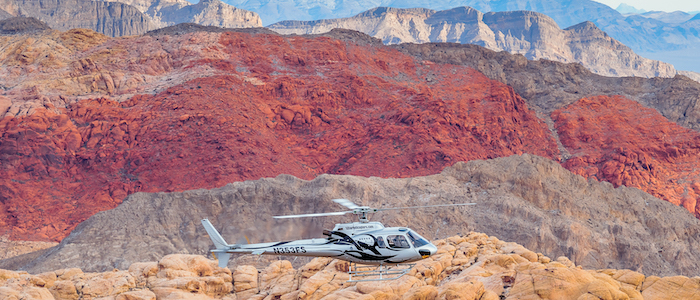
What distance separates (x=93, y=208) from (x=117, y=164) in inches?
245

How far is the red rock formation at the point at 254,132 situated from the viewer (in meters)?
55.0

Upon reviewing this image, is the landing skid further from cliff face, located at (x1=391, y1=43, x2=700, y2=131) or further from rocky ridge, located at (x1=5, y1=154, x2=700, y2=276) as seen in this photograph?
cliff face, located at (x1=391, y1=43, x2=700, y2=131)

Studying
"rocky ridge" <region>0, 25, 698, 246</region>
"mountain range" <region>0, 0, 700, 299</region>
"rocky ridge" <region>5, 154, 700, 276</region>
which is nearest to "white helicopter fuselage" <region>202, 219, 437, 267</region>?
"mountain range" <region>0, 0, 700, 299</region>

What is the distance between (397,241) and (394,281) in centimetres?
336

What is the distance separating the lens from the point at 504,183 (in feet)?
149

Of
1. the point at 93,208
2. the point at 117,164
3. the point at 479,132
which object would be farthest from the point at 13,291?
the point at 479,132

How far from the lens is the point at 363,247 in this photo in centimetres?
2173

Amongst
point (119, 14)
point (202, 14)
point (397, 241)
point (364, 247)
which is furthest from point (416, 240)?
point (202, 14)

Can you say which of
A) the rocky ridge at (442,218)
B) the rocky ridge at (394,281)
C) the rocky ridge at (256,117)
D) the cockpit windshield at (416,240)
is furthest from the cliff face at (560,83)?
the cockpit windshield at (416,240)

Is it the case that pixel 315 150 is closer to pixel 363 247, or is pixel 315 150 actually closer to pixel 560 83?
pixel 363 247

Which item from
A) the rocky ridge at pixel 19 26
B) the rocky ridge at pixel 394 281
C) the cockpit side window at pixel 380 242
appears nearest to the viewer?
the rocky ridge at pixel 394 281

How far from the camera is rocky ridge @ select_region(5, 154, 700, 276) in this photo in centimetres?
3969

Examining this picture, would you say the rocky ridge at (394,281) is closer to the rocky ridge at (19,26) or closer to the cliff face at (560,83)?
the cliff face at (560,83)

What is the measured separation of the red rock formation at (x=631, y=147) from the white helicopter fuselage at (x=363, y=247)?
48311mm
